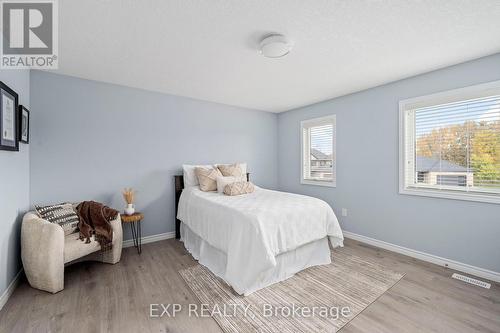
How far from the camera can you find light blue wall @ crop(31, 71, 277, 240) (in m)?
2.74

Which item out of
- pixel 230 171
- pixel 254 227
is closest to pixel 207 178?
pixel 230 171

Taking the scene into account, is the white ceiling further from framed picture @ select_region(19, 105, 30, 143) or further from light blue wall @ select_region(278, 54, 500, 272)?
framed picture @ select_region(19, 105, 30, 143)

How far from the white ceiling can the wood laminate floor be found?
2389 millimetres

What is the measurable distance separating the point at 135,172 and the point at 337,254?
317cm

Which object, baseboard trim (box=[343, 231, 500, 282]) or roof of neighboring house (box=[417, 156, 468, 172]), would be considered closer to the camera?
baseboard trim (box=[343, 231, 500, 282])

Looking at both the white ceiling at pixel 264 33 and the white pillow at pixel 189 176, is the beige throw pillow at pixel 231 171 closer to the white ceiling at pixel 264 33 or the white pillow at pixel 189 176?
the white pillow at pixel 189 176

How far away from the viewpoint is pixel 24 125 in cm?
236

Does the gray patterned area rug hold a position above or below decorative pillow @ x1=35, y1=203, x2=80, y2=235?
below

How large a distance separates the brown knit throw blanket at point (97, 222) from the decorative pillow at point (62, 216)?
0.07 metres

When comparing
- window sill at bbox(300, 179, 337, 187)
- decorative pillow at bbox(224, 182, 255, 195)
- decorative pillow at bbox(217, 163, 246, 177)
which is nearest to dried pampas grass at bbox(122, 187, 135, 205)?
decorative pillow at bbox(224, 182, 255, 195)

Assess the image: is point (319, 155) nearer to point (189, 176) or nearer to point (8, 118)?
point (189, 176)

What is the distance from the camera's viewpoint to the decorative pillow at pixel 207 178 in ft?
11.3

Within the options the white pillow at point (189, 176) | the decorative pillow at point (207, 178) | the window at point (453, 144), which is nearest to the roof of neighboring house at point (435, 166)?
the window at point (453, 144)

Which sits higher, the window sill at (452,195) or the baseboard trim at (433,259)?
the window sill at (452,195)
